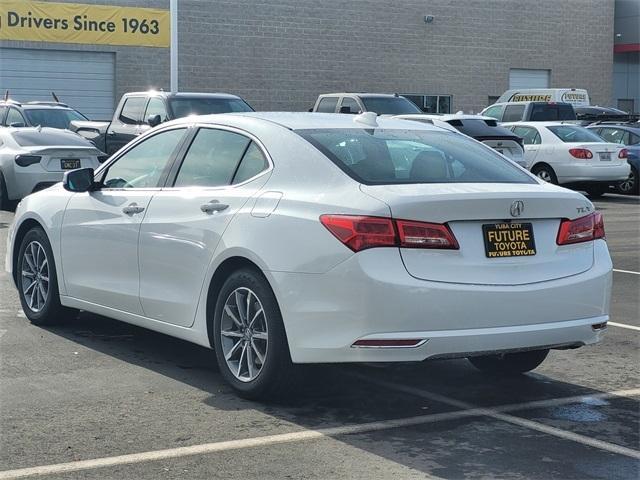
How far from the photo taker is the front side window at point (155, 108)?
774 inches

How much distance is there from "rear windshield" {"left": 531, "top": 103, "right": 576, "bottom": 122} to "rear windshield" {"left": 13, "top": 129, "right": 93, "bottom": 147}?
13.5 meters

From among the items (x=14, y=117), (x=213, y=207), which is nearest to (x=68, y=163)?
(x=14, y=117)

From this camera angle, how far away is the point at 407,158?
255 inches

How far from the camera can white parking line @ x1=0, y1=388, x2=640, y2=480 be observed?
5047mm

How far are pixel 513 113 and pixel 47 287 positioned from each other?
2134 centimetres

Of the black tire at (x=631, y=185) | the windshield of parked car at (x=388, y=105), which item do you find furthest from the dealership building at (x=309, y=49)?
the black tire at (x=631, y=185)

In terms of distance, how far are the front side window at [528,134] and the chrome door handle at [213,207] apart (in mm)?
17299

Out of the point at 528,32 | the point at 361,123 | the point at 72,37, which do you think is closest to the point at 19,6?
the point at 72,37

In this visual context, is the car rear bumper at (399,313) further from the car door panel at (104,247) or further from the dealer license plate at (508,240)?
the car door panel at (104,247)

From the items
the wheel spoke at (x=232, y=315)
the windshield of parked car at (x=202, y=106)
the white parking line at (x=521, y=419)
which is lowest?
the white parking line at (x=521, y=419)

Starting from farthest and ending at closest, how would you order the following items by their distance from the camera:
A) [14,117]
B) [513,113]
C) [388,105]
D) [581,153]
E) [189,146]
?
1. [513,113]
2. [388,105]
3. [581,153]
4. [14,117]
5. [189,146]

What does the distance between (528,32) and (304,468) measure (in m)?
41.9

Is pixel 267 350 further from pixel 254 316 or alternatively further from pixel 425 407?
pixel 425 407

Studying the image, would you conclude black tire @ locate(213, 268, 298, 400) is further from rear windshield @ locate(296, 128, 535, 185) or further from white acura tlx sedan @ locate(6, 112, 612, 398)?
rear windshield @ locate(296, 128, 535, 185)
